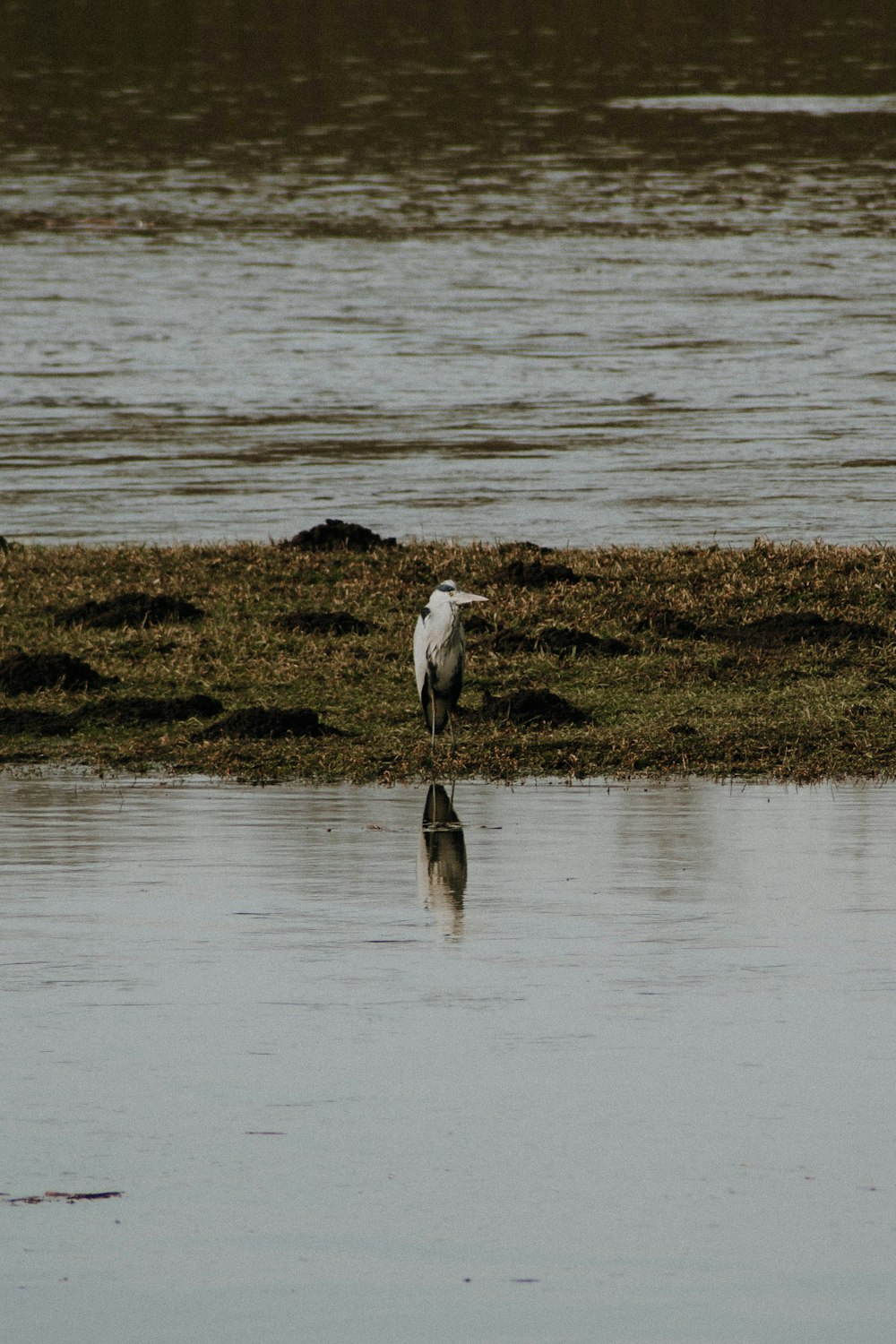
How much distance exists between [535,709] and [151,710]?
96.5 inches

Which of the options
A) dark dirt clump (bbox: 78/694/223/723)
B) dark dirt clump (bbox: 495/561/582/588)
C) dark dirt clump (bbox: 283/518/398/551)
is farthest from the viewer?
dark dirt clump (bbox: 283/518/398/551)

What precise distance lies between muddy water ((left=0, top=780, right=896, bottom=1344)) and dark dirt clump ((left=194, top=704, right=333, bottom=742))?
2640mm

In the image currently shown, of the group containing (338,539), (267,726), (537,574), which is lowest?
(267,726)

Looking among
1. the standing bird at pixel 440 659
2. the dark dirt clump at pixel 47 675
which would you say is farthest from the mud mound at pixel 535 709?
the dark dirt clump at pixel 47 675

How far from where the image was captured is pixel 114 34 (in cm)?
10994

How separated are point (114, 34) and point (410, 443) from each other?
82644 mm

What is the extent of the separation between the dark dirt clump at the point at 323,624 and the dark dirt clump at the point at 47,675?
173 centimetres

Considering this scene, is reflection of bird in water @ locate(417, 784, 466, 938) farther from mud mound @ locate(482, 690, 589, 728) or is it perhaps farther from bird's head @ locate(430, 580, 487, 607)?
mud mound @ locate(482, 690, 589, 728)

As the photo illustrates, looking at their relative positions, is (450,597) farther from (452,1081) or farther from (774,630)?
(452,1081)

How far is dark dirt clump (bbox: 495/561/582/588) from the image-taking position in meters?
19.7

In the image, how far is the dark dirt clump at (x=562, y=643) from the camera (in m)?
17.5

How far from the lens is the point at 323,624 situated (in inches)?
720

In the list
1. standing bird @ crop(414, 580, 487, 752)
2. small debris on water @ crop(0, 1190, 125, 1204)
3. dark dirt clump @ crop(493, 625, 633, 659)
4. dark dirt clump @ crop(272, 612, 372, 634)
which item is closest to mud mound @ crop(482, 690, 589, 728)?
standing bird @ crop(414, 580, 487, 752)

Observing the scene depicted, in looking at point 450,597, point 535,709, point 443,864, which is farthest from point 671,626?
point 443,864
